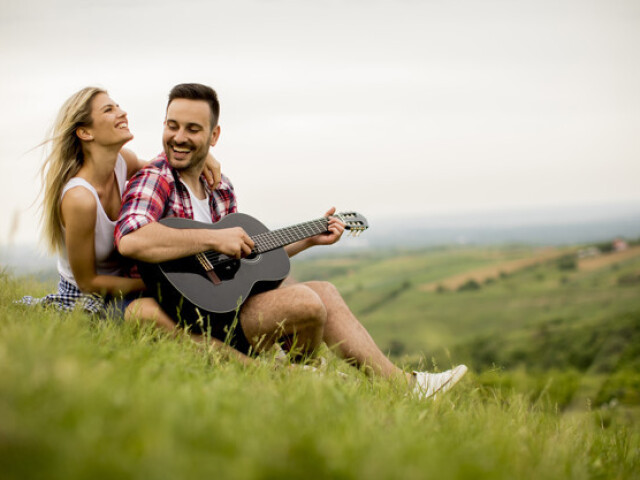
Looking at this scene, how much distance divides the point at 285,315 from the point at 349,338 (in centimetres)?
59

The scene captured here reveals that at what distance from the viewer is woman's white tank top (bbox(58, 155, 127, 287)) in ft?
12.4

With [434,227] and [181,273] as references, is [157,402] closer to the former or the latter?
[181,273]

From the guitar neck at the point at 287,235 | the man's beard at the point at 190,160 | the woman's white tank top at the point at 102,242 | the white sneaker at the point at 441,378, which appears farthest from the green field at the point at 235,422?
the man's beard at the point at 190,160

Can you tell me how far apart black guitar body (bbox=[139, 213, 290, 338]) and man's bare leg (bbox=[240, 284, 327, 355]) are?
114 millimetres

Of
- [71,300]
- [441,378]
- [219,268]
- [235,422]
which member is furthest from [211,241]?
[235,422]

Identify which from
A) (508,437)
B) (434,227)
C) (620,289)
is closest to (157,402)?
(508,437)

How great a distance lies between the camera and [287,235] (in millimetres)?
4328

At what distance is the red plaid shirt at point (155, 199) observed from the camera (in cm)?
367

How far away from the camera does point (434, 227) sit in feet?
477

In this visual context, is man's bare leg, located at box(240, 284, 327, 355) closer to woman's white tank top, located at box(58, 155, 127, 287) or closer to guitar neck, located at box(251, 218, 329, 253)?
guitar neck, located at box(251, 218, 329, 253)

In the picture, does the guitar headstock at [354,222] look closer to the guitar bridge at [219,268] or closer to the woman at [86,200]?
the guitar bridge at [219,268]

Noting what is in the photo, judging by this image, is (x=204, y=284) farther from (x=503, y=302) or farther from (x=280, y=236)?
(x=503, y=302)

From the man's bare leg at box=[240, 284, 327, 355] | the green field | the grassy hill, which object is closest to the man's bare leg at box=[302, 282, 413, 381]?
the green field

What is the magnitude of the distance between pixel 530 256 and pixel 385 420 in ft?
356
